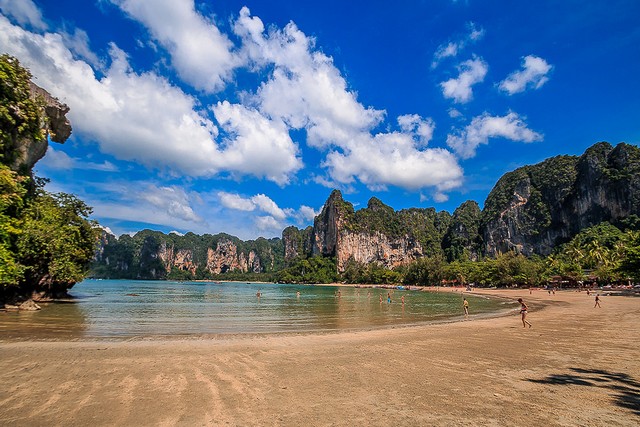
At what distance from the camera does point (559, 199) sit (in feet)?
449

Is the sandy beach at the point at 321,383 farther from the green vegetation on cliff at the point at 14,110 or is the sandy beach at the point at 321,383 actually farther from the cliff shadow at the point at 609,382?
the green vegetation on cliff at the point at 14,110

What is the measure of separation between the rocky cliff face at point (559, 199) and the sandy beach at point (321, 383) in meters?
135

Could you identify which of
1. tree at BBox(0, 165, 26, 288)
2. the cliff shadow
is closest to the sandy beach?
the cliff shadow

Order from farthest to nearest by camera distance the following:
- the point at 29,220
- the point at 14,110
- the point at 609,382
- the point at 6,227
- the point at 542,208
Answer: the point at 542,208 < the point at 29,220 < the point at 14,110 < the point at 6,227 < the point at 609,382

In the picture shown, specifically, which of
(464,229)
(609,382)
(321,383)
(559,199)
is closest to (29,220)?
(321,383)

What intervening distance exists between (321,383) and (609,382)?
6.99m

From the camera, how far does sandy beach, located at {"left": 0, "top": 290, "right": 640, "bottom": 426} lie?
5809 millimetres

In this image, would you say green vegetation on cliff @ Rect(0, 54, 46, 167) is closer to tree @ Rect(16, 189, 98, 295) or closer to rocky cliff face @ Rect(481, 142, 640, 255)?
tree @ Rect(16, 189, 98, 295)

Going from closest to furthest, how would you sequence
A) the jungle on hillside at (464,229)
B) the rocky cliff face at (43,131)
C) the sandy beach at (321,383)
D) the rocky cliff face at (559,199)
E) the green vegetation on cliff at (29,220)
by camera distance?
the sandy beach at (321,383), the green vegetation on cliff at (29,220), the jungle on hillside at (464,229), the rocky cliff face at (43,131), the rocky cliff face at (559,199)

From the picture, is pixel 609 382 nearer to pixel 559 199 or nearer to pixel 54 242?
pixel 54 242

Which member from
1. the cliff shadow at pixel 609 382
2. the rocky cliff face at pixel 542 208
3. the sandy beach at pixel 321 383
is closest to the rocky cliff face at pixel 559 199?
the rocky cliff face at pixel 542 208

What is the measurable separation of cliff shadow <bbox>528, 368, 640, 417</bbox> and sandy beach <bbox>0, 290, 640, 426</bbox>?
26 mm

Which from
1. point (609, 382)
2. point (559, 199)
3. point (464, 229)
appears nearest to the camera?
point (609, 382)

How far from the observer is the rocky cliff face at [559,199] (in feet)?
370
